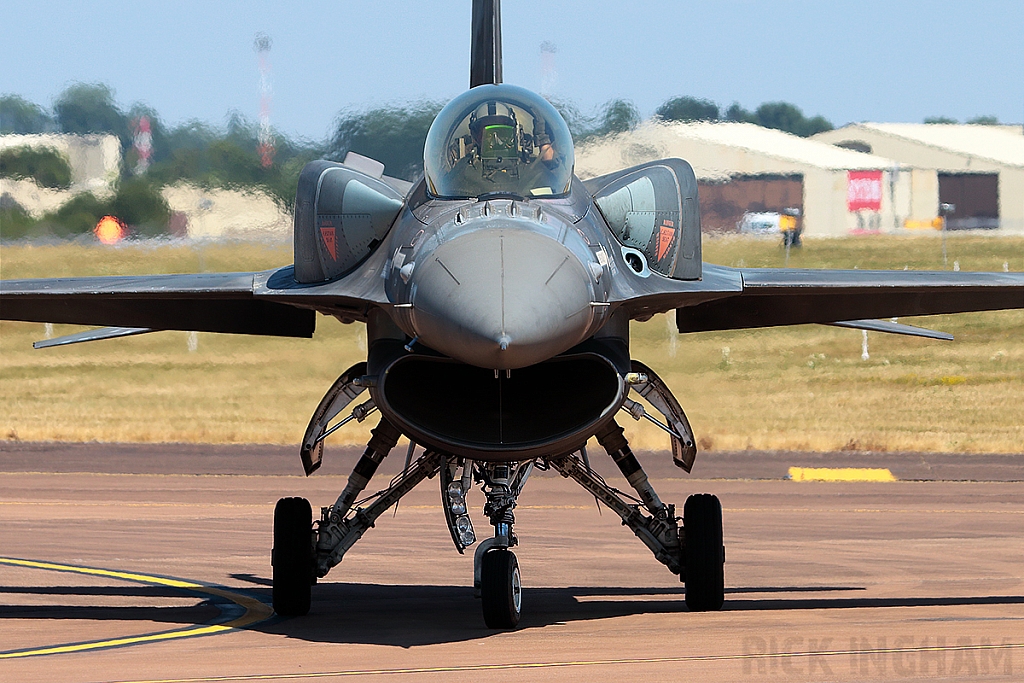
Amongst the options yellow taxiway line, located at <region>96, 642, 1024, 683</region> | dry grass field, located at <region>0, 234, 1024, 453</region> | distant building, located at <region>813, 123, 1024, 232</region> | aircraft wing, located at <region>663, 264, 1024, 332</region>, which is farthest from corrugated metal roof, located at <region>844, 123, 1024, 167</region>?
yellow taxiway line, located at <region>96, 642, 1024, 683</region>

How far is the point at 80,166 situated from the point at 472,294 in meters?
22.3

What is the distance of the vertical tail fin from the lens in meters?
12.7

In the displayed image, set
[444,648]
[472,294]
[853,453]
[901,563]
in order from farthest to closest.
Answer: [853,453]
[901,563]
[444,648]
[472,294]

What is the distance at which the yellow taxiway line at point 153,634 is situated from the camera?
30.1 ft

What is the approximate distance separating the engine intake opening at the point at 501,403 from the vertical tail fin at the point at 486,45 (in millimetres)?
3852


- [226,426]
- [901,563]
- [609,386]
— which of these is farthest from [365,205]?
[226,426]

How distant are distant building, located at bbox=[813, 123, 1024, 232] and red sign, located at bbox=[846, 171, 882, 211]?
1.04m

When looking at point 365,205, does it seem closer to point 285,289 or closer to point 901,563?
point 285,289

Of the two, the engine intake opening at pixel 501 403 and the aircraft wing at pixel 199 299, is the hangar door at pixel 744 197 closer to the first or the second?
the aircraft wing at pixel 199 299

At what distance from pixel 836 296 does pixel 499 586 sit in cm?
399

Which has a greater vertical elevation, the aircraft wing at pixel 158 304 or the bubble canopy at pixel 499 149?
the bubble canopy at pixel 499 149

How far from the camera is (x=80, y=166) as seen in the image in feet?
93.3

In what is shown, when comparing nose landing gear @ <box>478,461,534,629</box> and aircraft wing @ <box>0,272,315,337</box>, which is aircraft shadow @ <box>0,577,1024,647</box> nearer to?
nose landing gear @ <box>478,461,534,629</box>

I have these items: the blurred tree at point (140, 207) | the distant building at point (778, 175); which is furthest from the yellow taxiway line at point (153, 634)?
the blurred tree at point (140, 207)
